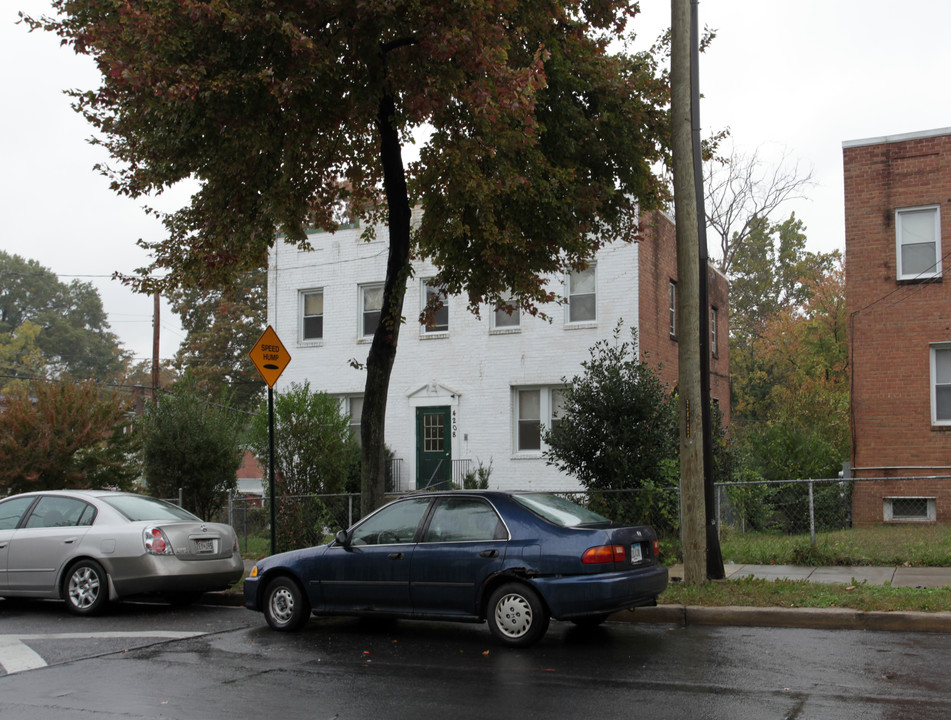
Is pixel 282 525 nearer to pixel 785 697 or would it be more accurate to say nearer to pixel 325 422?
pixel 325 422

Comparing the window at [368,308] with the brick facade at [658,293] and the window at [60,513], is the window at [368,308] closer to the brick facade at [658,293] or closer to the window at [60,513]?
the brick facade at [658,293]

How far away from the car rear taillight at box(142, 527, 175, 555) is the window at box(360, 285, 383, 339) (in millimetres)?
14561

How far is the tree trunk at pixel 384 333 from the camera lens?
12109 millimetres

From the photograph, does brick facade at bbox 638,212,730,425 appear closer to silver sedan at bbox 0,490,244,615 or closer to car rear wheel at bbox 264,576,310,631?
silver sedan at bbox 0,490,244,615

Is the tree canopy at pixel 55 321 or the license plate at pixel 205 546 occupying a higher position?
the tree canopy at pixel 55 321

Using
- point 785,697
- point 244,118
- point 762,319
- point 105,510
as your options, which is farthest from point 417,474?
point 762,319

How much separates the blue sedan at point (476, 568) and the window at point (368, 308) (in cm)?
1562

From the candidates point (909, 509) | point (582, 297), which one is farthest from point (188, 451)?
point (909, 509)

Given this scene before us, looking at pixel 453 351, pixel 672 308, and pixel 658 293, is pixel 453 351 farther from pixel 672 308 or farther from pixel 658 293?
pixel 672 308

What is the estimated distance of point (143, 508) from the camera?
11539 mm

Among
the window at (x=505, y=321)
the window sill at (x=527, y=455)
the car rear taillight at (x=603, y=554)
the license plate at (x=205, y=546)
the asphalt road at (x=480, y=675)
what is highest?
the window at (x=505, y=321)

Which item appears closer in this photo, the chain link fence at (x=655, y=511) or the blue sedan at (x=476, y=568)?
the blue sedan at (x=476, y=568)

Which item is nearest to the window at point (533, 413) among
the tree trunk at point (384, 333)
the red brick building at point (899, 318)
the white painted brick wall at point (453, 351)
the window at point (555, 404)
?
the window at point (555, 404)

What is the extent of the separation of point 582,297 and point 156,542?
1397 cm
